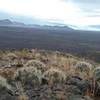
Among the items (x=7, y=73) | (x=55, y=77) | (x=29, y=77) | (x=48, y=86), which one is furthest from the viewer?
(x=7, y=73)

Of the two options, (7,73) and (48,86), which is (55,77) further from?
(7,73)

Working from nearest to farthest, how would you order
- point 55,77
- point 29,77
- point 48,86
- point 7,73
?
point 48,86 → point 29,77 → point 55,77 → point 7,73

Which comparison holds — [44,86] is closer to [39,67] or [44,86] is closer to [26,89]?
[26,89]

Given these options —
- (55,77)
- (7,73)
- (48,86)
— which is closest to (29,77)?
(48,86)

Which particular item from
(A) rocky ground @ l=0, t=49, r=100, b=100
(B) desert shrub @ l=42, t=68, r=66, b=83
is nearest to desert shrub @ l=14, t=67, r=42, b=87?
(A) rocky ground @ l=0, t=49, r=100, b=100

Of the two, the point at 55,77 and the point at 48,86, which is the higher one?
the point at 55,77

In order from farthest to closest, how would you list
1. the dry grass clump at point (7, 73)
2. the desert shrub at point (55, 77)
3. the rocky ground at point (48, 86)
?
the dry grass clump at point (7, 73) → the desert shrub at point (55, 77) → the rocky ground at point (48, 86)

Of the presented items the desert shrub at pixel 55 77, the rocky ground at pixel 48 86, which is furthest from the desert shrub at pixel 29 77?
the desert shrub at pixel 55 77

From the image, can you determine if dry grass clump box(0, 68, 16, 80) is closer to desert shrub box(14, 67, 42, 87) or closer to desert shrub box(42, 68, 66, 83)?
desert shrub box(14, 67, 42, 87)

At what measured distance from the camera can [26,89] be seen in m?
9.05

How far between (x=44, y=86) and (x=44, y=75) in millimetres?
886

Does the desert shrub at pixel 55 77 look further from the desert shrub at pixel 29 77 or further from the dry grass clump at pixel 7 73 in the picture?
the dry grass clump at pixel 7 73

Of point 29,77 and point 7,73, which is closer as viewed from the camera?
point 29,77

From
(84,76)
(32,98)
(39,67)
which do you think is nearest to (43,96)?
(32,98)
